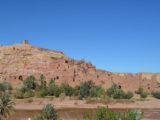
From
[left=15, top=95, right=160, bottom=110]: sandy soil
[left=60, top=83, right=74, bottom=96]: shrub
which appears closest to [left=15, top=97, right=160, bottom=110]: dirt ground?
[left=15, top=95, right=160, bottom=110]: sandy soil

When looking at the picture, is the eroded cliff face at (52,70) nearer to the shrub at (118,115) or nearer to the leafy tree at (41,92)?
the leafy tree at (41,92)

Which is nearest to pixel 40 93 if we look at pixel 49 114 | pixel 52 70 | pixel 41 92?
pixel 41 92

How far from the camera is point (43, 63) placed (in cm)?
6519

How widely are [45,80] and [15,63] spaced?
14.3 m

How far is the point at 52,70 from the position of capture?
6212 centimetres

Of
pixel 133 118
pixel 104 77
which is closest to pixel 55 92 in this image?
pixel 104 77

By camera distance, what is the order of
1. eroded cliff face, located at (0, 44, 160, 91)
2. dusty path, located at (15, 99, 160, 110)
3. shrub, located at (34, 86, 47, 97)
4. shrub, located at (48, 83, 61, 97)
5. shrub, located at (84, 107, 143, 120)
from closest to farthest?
shrub, located at (84, 107, 143, 120), dusty path, located at (15, 99, 160, 110), shrub, located at (34, 86, 47, 97), shrub, located at (48, 83, 61, 97), eroded cliff face, located at (0, 44, 160, 91)

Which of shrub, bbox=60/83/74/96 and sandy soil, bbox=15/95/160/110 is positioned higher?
shrub, bbox=60/83/74/96

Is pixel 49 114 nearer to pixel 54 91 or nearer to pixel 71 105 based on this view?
pixel 71 105

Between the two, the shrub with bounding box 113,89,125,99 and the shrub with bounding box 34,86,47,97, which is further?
the shrub with bounding box 113,89,125,99

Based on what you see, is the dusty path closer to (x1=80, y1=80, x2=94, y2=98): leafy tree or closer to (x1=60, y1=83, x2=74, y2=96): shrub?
(x1=80, y1=80, x2=94, y2=98): leafy tree

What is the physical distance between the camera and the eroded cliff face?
5703cm

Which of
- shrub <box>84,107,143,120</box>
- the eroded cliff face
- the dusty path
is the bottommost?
the dusty path

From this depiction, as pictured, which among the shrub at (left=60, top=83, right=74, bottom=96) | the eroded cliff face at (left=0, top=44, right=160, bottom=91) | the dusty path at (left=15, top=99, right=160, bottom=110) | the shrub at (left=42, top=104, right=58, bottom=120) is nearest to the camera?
the shrub at (left=42, top=104, right=58, bottom=120)
